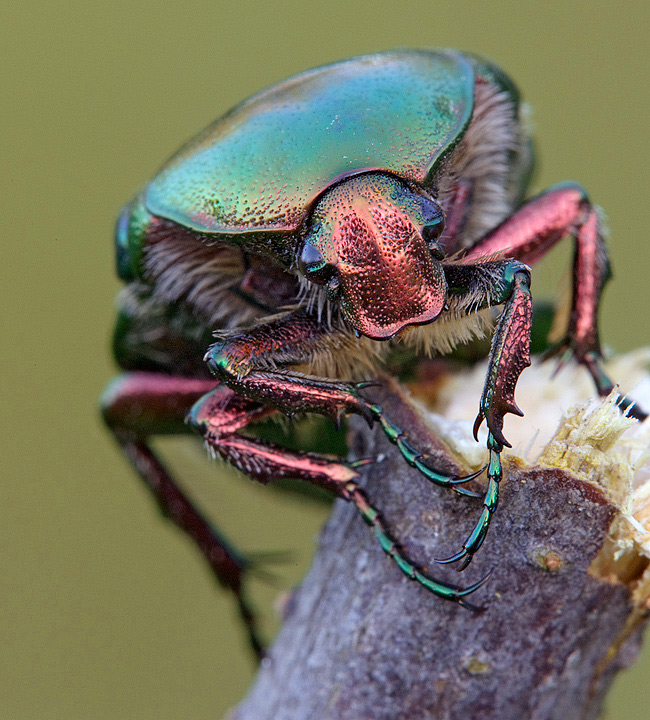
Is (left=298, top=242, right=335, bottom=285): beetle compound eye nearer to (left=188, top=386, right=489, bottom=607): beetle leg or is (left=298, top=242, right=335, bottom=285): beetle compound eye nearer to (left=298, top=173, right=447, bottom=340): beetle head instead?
(left=298, top=173, right=447, bottom=340): beetle head

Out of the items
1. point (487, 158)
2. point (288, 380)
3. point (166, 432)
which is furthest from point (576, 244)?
point (166, 432)

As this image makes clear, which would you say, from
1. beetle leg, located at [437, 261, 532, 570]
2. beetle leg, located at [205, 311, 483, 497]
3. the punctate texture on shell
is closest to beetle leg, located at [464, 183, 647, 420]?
the punctate texture on shell

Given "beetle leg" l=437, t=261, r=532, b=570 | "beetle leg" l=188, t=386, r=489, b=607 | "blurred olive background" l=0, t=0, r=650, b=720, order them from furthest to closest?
1. "blurred olive background" l=0, t=0, r=650, b=720
2. "beetle leg" l=188, t=386, r=489, b=607
3. "beetle leg" l=437, t=261, r=532, b=570

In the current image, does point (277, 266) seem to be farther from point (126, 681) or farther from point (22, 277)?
point (126, 681)

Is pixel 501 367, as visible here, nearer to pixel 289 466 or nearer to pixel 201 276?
pixel 289 466

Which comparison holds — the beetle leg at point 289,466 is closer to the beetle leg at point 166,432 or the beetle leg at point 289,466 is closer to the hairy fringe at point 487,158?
the beetle leg at point 166,432

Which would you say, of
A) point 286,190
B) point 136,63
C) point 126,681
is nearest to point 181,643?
point 126,681

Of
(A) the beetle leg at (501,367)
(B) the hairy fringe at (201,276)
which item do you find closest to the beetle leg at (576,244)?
(A) the beetle leg at (501,367)
